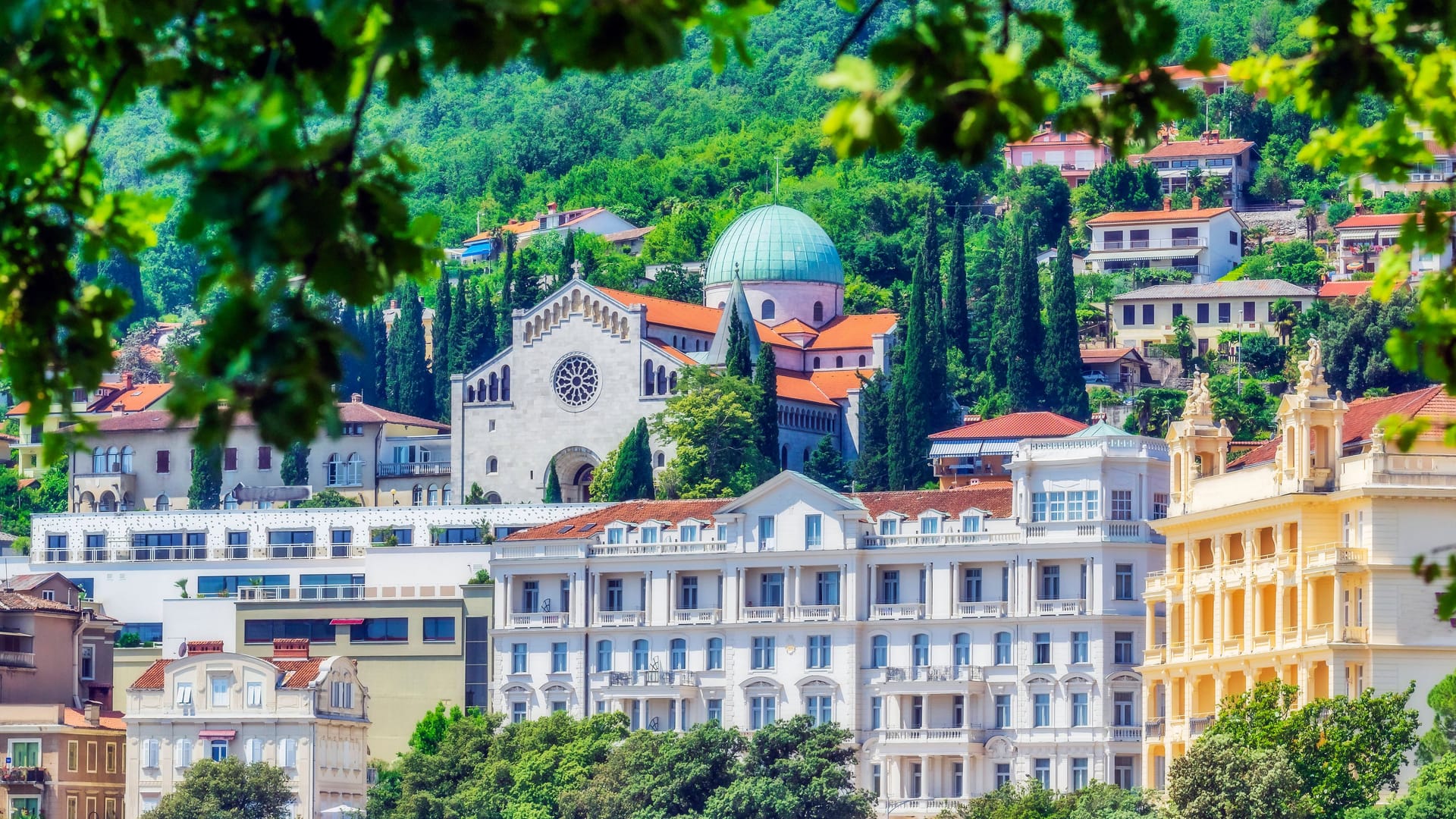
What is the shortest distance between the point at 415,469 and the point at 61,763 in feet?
170

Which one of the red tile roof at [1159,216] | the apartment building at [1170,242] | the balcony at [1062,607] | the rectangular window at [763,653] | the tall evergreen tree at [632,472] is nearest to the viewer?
the balcony at [1062,607]

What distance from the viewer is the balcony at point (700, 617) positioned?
111500 millimetres

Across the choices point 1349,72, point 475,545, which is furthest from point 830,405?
point 1349,72

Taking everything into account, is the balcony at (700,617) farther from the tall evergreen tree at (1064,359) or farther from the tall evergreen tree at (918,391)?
the tall evergreen tree at (1064,359)

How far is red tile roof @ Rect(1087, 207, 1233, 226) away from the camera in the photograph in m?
185

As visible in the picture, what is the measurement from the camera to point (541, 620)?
375ft

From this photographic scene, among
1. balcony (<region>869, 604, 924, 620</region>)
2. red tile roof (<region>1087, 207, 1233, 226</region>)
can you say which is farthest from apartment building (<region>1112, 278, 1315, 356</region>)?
balcony (<region>869, 604, 924, 620</region>)

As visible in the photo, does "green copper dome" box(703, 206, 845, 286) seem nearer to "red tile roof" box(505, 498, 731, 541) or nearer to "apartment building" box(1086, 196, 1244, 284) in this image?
"apartment building" box(1086, 196, 1244, 284)

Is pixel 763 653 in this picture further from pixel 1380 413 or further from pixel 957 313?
pixel 957 313

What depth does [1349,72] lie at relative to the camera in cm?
1491

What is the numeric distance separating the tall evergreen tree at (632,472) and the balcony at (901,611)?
97.7ft

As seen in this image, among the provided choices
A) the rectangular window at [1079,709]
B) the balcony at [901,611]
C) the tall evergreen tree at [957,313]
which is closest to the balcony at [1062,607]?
the rectangular window at [1079,709]

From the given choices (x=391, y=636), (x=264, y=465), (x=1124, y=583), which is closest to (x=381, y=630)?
(x=391, y=636)

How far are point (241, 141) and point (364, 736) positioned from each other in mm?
101783
